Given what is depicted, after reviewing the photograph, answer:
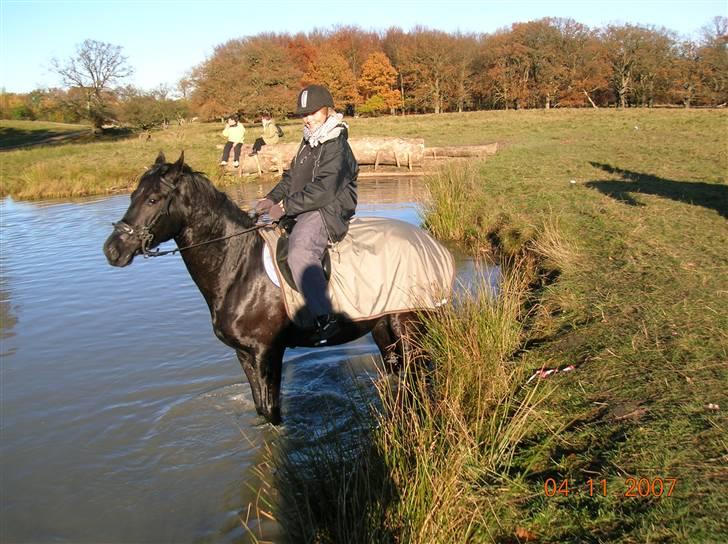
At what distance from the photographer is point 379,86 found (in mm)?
60250

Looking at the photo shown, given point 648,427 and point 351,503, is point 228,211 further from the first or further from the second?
point 648,427

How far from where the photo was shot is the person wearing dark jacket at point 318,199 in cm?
481

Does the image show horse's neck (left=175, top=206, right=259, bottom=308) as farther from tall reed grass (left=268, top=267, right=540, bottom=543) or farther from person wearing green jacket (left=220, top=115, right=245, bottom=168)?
person wearing green jacket (left=220, top=115, right=245, bottom=168)

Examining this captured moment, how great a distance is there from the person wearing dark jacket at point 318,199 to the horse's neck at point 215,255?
436 mm

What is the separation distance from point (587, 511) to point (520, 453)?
0.77 m

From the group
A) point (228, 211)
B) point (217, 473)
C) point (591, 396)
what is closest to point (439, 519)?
point (591, 396)

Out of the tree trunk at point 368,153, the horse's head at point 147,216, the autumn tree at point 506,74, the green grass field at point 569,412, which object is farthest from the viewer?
the autumn tree at point 506,74

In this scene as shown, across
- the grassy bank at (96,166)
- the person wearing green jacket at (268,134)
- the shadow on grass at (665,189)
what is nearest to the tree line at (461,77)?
the grassy bank at (96,166)

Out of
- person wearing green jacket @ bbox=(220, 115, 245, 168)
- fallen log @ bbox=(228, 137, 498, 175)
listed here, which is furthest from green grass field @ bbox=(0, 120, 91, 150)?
fallen log @ bbox=(228, 137, 498, 175)

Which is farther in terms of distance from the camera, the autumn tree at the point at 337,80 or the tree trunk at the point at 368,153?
the autumn tree at the point at 337,80

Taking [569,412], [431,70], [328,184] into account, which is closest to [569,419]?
[569,412]

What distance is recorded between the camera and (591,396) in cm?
460

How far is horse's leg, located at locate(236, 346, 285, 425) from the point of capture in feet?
16.6

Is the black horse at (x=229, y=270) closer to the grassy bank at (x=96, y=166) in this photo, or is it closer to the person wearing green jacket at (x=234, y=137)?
the grassy bank at (x=96, y=166)
